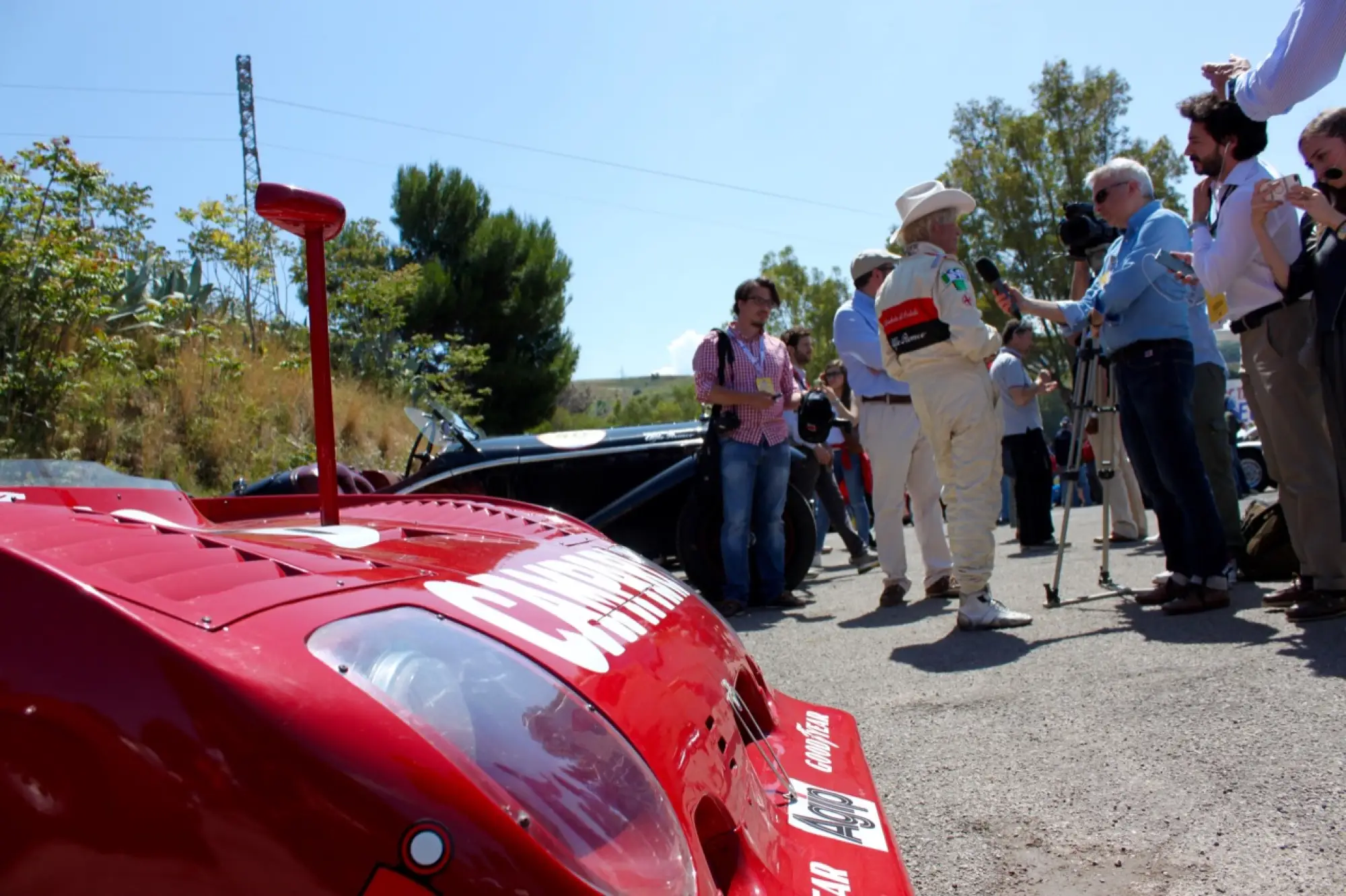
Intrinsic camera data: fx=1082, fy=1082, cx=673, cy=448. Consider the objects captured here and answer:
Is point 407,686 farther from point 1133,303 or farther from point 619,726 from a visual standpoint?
point 1133,303

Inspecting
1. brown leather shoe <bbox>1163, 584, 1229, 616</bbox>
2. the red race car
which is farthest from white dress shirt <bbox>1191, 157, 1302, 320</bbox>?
the red race car

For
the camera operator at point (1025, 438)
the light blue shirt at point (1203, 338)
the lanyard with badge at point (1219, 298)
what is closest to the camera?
the lanyard with badge at point (1219, 298)

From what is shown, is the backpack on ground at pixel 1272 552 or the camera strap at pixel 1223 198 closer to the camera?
the camera strap at pixel 1223 198

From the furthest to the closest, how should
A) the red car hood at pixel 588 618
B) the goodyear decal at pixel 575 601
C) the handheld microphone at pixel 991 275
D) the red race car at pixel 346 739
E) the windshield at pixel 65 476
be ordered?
the handheld microphone at pixel 991 275 → the windshield at pixel 65 476 → the goodyear decal at pixel 575 601 → the red car hood at pixel 588 618 → the red race car at pixel 346 739

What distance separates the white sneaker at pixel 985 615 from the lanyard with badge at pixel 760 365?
6.07 ft

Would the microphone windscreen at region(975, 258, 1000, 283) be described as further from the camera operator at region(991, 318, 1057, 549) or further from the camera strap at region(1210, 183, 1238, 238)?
the camera operator at region(991, 318, 1057, 549)

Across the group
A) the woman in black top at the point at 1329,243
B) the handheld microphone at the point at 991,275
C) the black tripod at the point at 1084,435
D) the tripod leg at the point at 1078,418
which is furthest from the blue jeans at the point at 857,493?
the woman in black top at the point at 1329,243

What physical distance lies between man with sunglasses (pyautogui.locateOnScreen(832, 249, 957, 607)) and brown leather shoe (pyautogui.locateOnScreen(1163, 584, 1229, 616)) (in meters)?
1.42

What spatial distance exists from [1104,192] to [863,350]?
1701 mm

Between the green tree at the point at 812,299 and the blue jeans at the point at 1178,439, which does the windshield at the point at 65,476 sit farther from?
the green tree at the point at 812,299

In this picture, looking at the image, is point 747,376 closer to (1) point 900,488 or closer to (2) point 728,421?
(2) point 728,421

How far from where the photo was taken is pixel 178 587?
142cm

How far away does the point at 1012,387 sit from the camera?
28.7ft

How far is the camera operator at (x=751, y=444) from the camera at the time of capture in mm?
6070
